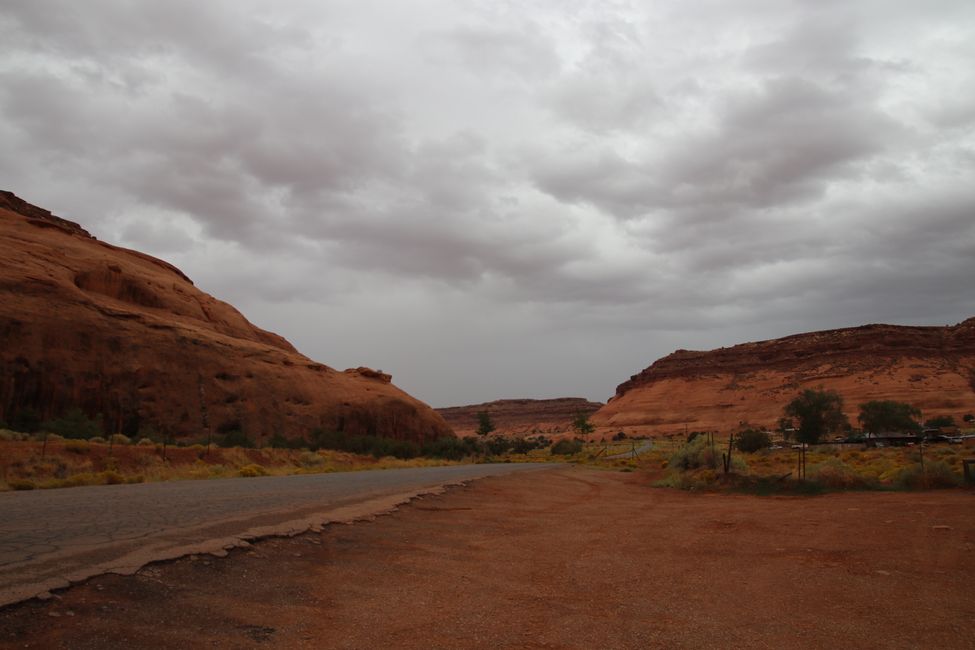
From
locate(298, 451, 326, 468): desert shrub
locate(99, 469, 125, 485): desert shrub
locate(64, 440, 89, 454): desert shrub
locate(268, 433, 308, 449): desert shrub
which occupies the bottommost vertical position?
locate(298, 451, 326, 468): desert shrub

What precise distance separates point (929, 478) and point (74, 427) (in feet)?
114

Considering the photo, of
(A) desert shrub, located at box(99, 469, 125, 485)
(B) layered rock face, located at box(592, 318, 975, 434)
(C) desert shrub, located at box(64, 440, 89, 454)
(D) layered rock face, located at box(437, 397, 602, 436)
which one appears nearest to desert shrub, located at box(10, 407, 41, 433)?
(C) desert shrub, located at box(64, 440, 89, 454)

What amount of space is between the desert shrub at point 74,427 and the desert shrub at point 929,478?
3323 cm

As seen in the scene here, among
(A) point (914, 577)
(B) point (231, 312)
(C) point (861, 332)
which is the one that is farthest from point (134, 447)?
(C) point (861, 332)

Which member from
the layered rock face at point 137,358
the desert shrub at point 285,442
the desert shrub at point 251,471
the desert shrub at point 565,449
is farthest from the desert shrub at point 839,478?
the desert shrub at point 565,449

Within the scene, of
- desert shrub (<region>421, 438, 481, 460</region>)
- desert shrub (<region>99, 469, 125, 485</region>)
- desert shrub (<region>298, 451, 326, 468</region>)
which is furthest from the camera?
desert shrub (<region>421, 438, 481, 460</region>)

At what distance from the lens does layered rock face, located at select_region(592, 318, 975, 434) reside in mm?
81250

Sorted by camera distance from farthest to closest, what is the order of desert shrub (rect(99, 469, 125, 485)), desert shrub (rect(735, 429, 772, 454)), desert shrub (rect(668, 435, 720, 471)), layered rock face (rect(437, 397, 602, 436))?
layered rock face (rect(437, 397, 602, 436)) < desert shrub (rect(735, 429, 772, 454)) < desert shrub (rect(668, 435, 720, 471)) < desert shrub (rect(99, 469, 125, 485))

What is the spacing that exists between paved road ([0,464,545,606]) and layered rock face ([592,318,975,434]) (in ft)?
247

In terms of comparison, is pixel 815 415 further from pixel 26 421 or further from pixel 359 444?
pixel 26 421

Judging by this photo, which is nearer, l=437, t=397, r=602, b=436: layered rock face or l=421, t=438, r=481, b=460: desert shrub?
l=421, t=438, r=481, b=460: desert shrub

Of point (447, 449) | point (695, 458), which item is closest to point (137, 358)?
point (447, 449)

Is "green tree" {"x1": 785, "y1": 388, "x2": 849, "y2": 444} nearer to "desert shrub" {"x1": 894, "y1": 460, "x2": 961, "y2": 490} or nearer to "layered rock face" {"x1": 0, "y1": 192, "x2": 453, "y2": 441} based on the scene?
"layered rock face" {"x1": 0, "y1": 192, "x2": 453, "y2": 441}

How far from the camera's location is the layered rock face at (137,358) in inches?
1428
